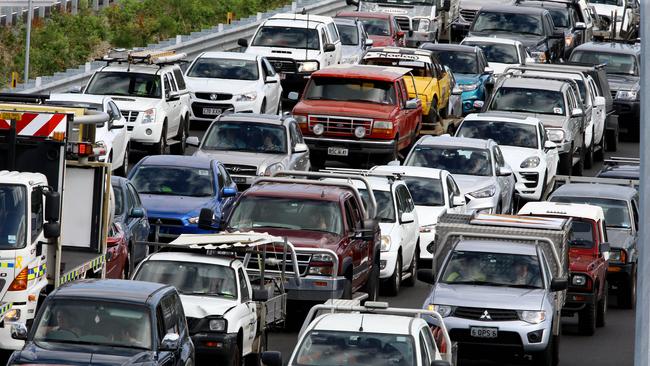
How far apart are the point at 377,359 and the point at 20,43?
119 feet

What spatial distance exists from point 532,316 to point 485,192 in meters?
10.4

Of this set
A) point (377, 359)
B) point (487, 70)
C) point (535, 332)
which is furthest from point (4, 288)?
point (487, 70)

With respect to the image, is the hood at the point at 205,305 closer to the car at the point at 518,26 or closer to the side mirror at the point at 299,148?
the side mirror at the point at 299,148

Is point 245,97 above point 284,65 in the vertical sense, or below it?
above

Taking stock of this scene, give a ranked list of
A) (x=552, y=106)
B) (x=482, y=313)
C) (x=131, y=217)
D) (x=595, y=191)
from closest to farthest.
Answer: (x=482, y=313)
(x=131, y=217)
(x=595, y=191)
(x=552, y=106)

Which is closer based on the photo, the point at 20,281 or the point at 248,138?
the point at 20,281

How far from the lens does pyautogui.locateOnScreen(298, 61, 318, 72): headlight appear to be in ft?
149

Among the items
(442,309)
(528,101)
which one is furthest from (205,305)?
(528,101)

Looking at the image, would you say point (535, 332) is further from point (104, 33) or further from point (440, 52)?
point (104, 33)

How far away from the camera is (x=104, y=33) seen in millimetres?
55562

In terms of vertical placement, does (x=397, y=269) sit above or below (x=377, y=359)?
below

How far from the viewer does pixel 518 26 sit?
5319cm

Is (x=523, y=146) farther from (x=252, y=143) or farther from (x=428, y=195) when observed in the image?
(x=428, y=195)


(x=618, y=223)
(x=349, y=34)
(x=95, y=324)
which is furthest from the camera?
(x=349, y=34)
